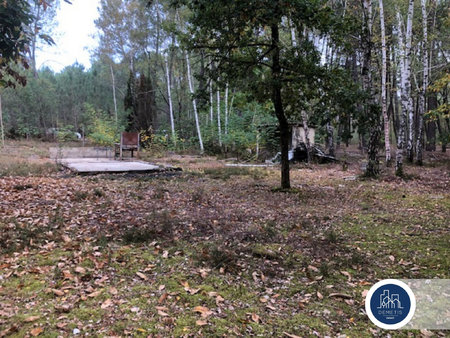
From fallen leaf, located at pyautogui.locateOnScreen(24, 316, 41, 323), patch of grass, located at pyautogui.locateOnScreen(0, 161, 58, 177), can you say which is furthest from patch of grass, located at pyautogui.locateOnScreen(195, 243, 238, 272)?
patch of grass, located at pyautogui.locateOnScreen(0, 161, 58, 177)

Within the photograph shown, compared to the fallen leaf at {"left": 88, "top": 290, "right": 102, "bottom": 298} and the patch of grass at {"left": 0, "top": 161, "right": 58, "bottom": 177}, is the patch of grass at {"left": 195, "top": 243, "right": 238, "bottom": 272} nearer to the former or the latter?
the fallen leaf at {"left": 88, "top": 290, "right": 102, "bottom": 298}

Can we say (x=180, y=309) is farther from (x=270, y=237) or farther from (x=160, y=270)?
(x=270, y=237)

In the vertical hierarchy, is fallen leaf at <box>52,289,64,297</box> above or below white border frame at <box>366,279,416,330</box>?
above

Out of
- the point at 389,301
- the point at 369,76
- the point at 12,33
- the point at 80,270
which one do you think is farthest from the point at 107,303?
the point at 369,76

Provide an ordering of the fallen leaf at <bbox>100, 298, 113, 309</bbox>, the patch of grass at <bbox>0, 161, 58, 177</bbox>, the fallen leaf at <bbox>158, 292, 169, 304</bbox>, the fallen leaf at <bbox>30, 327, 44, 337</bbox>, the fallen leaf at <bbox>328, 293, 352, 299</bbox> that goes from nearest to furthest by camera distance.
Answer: the fallen leaf at <bbox>30, 327, 44, 337</bbox>
the fallen leaf at <bbox>100, 298, 113, 309</bbox>
the fallen leaf at <bbox>158, 292, 169, 304</bbox>
the fallen leaf at <bbox>328, 293, 352, 299</bbox>
the patch of grass at <bbox>0, 161, 58, 177</bbox>

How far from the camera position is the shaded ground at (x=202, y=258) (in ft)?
7.63

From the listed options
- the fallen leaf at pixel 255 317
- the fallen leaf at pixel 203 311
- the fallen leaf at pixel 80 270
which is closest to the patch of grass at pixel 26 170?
the fallen leaf at pixel 80 270

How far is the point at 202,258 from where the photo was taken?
338 cm

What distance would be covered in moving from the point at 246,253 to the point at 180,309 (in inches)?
51.2

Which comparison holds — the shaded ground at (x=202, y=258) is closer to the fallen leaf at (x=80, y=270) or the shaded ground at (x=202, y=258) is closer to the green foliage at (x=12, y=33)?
the fallen leaf at (x=80, y=270)

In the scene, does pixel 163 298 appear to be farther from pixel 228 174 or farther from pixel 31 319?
pixel 228 174

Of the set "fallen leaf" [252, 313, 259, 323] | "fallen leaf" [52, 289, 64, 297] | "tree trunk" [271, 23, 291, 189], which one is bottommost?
"fallen leaf" [252, 313, 259, 323]

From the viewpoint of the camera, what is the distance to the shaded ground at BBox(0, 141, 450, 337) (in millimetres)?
2324

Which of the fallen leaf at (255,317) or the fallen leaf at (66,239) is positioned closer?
the fallen leaf at (255,317)
